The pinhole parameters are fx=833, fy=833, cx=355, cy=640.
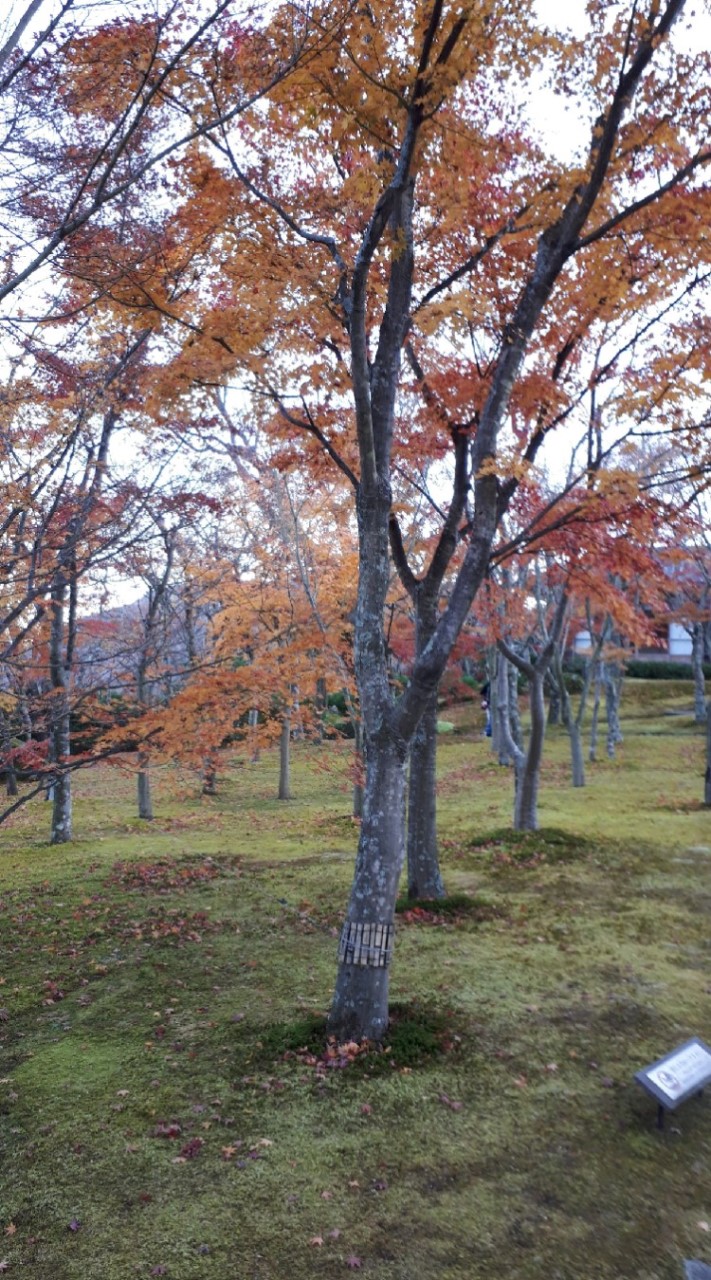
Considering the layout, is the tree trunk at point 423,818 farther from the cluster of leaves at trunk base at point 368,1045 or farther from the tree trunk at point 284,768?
the tree trunk at point 284,768

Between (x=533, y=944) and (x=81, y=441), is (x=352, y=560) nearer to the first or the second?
(x=81, y=441)

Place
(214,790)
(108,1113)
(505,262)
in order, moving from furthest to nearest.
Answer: (214,790)
(505,262)
(108,1113)

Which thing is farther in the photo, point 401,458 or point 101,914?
point 401,458

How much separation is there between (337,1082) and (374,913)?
1.01 meters

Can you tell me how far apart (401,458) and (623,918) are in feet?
18.5

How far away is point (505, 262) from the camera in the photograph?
7.70 meters

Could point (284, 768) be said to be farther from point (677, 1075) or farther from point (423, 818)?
point (677, 1075)

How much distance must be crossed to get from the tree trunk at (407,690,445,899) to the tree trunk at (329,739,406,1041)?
3.34 metres

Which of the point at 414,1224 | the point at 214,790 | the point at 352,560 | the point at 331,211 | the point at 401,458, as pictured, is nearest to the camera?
the point at 414,1224

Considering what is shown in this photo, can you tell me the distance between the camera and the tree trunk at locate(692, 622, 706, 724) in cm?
2564

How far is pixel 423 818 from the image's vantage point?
8867 millimetres

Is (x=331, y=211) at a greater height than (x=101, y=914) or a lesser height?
greater

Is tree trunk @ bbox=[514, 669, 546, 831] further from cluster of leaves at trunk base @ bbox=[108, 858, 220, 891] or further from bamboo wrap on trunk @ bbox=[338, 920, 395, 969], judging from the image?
bamboo wrap on trunk @ bbox=[338, 920, 395, 969]

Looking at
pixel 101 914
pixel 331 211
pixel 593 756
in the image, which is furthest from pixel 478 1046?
pixel 593 756
